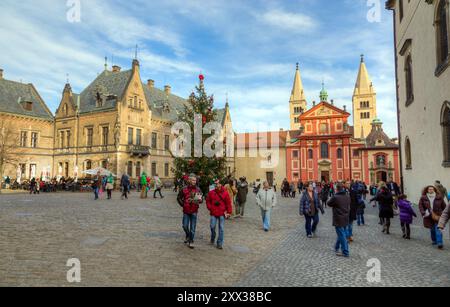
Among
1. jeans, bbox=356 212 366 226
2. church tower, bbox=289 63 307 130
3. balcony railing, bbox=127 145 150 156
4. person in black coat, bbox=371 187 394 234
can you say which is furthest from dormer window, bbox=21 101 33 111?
church tower, bbox=289 63 307 130

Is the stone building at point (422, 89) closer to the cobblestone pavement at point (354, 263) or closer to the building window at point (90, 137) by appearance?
the cobblestone pavement at point (354, 263)

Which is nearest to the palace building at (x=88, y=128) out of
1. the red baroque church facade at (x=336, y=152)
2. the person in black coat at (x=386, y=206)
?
the red baroque church facade at (x=336, y=152)

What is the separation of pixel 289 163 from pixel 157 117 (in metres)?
26.7

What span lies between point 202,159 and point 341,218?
35.1ft

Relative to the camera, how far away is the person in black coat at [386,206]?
1070 centimetres

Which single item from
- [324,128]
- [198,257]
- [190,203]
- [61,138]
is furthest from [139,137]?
[198,257]

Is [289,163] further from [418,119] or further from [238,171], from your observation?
[418,119]

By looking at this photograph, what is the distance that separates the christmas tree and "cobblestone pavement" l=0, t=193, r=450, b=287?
6.01 metres

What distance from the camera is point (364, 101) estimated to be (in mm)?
87375

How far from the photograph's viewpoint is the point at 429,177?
17.2m

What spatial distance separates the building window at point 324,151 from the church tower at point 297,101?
3912 cm

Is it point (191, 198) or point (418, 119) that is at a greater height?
point (418, 119)

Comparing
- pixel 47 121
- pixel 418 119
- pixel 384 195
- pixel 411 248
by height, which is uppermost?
pixel 47 121

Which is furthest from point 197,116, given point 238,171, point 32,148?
point 238,171
